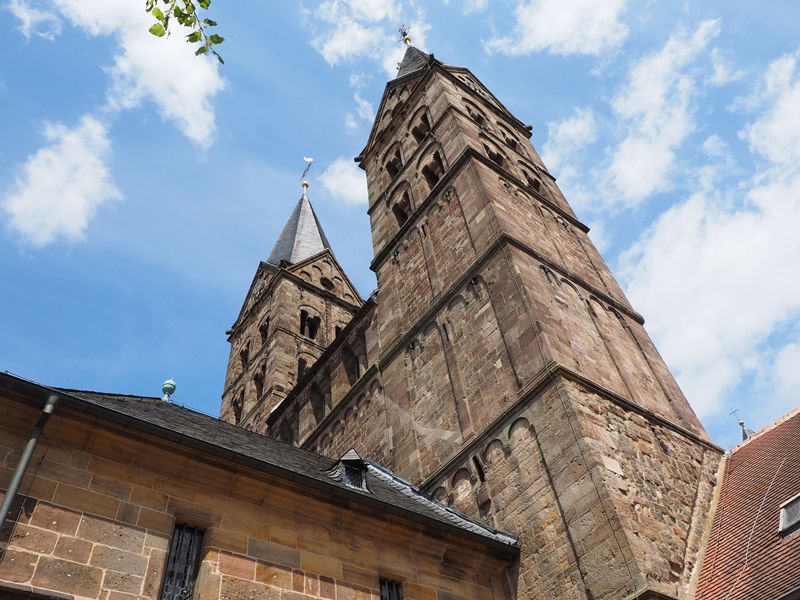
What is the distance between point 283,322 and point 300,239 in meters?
9.23

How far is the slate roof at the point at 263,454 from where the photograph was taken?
7.84 metres

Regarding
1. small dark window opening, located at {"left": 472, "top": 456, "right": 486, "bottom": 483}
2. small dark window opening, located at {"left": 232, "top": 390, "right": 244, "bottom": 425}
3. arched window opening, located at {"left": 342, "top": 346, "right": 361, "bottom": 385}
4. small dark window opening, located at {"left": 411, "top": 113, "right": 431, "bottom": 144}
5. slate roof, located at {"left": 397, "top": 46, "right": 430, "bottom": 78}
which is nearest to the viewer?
small dark window opening, located at {"left": 472, "top": 456, "right": 486, "bottom": 483}

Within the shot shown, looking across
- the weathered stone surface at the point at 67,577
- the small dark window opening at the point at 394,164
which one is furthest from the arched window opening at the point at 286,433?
the weathered stone surface at the point at 67,577

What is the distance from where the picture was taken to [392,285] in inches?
685

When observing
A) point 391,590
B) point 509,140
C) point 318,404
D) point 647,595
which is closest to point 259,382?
point 318,404

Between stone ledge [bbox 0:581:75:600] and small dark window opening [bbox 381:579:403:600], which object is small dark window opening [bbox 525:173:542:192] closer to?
small dark window opening [bbox 381:579:403:600]

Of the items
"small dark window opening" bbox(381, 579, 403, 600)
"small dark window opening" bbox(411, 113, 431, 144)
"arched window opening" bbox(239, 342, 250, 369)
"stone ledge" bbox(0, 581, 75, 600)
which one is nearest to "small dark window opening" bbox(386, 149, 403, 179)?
"small dark window opening" bbox(411, 113, 431, 144)

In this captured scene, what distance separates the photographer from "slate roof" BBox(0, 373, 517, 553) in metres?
7.84

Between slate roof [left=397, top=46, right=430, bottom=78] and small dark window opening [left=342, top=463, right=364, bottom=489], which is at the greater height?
slate roof [left=397, top=46, right=430, bottom=78]

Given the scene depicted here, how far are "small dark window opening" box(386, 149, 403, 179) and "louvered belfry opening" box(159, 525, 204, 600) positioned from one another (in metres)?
15.7

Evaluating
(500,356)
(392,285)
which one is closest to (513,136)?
(392,285)

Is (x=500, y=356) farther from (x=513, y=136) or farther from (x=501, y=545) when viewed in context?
(x=513, y=136)

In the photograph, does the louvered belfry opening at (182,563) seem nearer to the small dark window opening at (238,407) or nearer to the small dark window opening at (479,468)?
the small dark window opening at (479,468)

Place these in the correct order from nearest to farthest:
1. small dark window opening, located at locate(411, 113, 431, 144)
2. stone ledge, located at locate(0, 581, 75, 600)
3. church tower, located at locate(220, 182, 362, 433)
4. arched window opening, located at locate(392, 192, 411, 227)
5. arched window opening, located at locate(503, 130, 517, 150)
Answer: stone ledge, located at locate(0, 581, 75, 600) → arched window opening, located at locate(392, 192, 411, 227) → small dark window opening, located at locate(411, 113, 431, 144) → arched window opening, located at locate(503, 130, 517, 150) → church tower, located at locate(220, 182, 362, 433)
